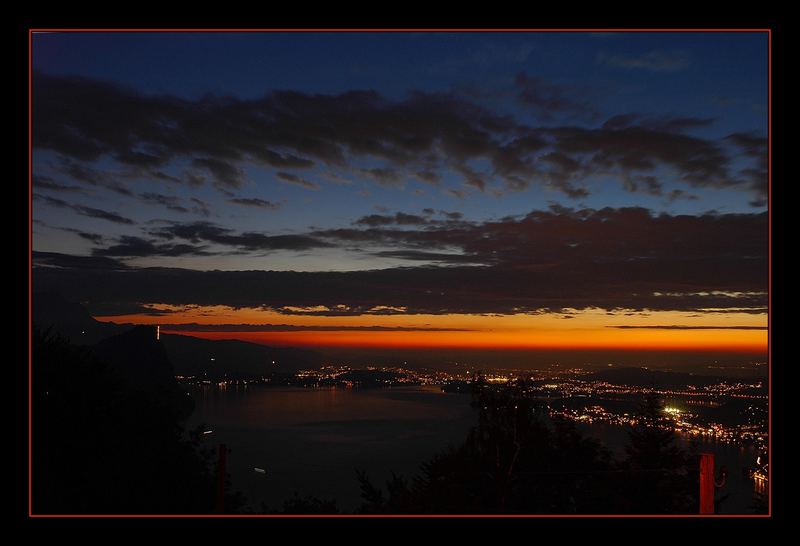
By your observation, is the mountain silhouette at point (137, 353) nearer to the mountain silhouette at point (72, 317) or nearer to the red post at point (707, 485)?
the mountain silhouette at point (72, 317)

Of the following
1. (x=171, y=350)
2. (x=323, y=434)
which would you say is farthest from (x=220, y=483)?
(x=171, y=350)
